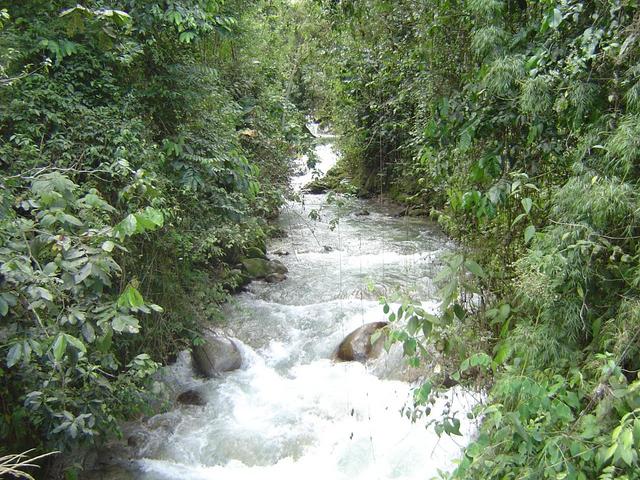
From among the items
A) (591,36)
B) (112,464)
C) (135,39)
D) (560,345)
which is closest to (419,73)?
(591,36)

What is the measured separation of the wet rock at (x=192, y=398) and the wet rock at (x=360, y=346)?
158 centimetres

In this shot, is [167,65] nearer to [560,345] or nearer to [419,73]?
[419,73]

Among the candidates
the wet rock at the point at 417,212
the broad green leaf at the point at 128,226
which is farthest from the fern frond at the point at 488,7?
the wet rock at the point at 417,212

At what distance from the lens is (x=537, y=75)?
3121 mm

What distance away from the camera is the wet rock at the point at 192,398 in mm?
5316

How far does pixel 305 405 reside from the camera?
17.1ft

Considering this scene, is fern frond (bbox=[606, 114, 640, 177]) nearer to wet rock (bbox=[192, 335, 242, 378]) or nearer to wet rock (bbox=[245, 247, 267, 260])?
wet rock (bbox=[192, 335, 242, 378])

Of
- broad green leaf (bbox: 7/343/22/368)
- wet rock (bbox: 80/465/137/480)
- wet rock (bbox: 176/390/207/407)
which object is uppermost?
broad green leaf (bbox: 7/343/22/368)

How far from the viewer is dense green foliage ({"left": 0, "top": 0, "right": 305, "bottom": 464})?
2.53m

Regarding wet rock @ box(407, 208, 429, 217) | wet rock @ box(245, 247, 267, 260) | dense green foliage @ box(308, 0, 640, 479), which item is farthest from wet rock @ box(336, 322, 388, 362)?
wet rock @ box(407, 208, 429, 217)

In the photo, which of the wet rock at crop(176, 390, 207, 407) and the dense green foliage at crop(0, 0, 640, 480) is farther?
the wet rock at crop(176, 390, 207, 407)

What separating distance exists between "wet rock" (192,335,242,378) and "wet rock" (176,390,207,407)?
35 centimetres

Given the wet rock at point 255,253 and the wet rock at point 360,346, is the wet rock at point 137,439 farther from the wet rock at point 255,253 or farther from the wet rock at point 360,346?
the wet rock at point 255,253

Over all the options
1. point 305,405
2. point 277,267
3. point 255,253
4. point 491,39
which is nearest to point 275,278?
point 277,267
